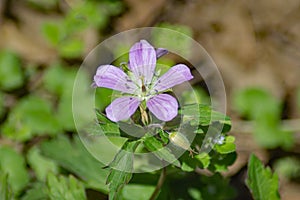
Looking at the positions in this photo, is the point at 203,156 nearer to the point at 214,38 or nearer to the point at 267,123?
the point at 267,123

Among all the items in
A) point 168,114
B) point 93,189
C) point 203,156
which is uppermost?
point 168,114

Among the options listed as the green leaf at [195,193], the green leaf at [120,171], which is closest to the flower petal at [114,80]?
the green leaf at [120,171]

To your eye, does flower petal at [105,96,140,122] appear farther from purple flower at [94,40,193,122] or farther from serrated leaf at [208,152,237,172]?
serrated leaf at [208,152,237,172]

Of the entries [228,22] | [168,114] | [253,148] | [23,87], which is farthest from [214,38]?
[168,114]

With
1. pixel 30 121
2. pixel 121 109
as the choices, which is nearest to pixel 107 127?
pixel 121 109

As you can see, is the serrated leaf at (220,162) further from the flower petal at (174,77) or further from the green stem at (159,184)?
the flower petal at (174,77)

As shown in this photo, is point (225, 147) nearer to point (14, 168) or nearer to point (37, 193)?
point (37, 193)

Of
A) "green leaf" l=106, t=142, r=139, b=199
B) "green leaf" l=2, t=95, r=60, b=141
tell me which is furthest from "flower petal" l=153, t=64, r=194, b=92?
"green leaf" l=2, t=95, r=60, b=141
